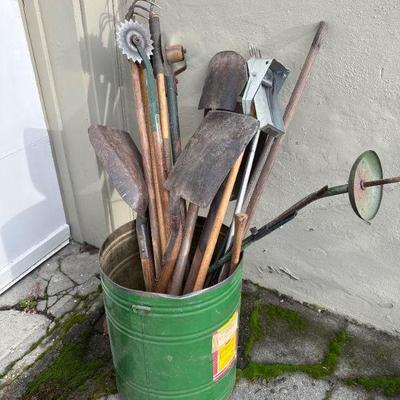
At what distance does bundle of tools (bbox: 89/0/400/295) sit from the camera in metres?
1.75

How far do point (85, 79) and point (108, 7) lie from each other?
0.40m

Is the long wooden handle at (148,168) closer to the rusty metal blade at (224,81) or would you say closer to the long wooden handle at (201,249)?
the long wooden handle at (201,249)

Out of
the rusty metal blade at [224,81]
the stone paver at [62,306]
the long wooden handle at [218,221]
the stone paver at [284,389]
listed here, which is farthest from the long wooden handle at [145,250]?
the stone paver at [62,306]

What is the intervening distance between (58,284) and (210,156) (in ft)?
5.19

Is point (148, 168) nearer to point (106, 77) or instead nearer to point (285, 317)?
point (106, 77)

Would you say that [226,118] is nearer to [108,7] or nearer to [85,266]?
[108,7]

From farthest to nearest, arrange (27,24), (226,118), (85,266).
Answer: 1. (85,266)
2. (27,24)
3. (226,118)

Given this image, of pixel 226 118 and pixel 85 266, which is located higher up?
pixel 226 118

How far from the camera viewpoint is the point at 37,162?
8.94 ft

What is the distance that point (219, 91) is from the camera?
6.46ft

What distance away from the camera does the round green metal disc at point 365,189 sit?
4.69ft

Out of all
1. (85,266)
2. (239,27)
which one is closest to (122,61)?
(239,27)

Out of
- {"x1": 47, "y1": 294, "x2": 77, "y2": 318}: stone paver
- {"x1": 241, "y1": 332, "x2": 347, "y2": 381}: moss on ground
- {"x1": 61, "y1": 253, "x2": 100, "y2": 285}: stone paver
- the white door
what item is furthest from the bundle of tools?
{"x1": 61, "y1": 253, "x2": 100, "y2": 285}: stone paver

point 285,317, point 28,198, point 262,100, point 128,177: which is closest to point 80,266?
point 28,198
